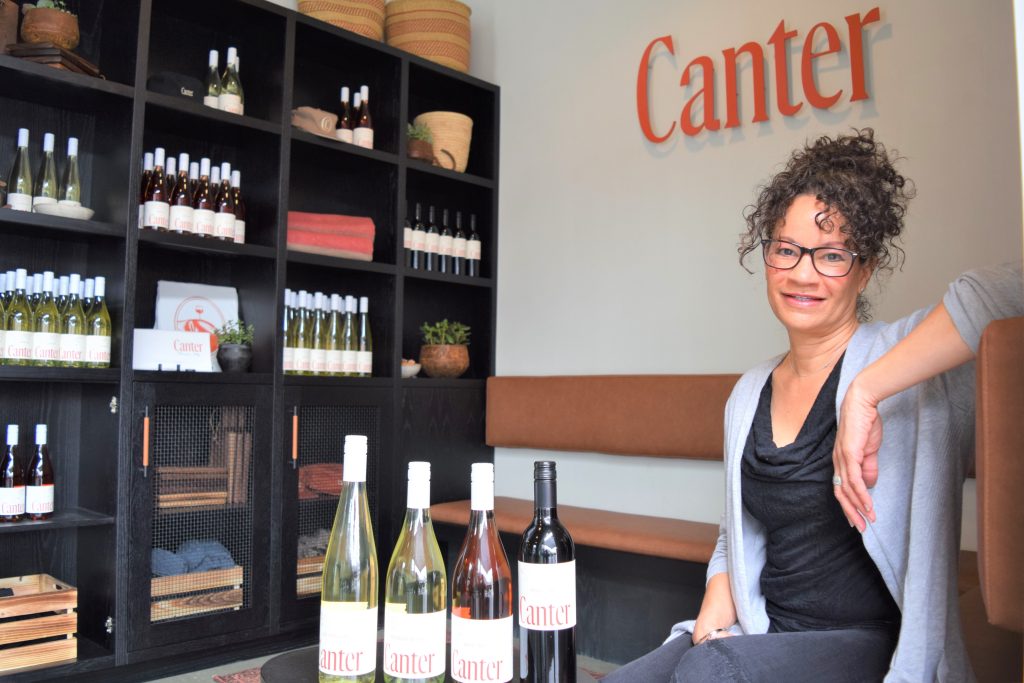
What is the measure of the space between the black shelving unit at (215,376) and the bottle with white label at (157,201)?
82mm

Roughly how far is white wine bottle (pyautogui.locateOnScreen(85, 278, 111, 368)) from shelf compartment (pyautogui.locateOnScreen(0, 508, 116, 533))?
0.49 meters

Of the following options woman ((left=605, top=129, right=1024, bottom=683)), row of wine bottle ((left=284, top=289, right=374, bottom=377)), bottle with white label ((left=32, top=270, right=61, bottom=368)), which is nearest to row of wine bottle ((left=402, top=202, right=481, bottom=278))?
row of wine bottle ((left=284, top=289, right=374, bottom=377))

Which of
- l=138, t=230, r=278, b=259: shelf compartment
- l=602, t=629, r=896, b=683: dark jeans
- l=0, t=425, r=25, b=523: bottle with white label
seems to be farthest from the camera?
l=138, t=230, r=278, b=259: shelf compartment

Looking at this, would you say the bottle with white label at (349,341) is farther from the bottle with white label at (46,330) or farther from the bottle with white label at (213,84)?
the bottle with white label at (46,330)

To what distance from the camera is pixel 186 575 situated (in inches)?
112

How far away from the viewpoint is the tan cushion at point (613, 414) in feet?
9.62

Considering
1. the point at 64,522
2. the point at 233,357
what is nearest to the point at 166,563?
the point at 64,522

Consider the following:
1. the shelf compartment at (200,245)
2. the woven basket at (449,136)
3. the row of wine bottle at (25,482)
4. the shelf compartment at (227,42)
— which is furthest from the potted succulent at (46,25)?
the woven basket at (449,136)

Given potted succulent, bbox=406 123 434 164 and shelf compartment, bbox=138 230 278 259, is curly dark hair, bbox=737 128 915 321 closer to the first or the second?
shelf compartment, bbox=138 230 278 259

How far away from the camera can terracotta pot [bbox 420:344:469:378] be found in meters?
3.72

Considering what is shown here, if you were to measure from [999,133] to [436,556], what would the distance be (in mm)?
2230

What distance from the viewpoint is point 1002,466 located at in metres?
1.18

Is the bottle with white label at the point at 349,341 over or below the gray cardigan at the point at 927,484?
over

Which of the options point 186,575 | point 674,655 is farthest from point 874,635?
point 186,575
